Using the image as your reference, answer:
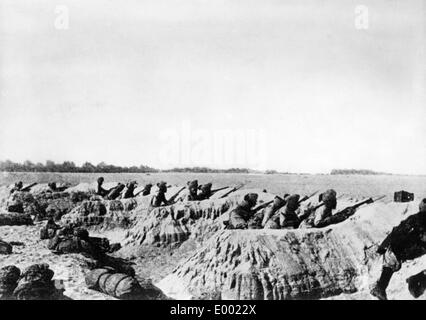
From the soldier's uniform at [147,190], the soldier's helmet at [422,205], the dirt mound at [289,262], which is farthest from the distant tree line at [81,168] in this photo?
the soldier's helmet at [422,205]

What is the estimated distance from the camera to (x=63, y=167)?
12.0 meters

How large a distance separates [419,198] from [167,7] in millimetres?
6681

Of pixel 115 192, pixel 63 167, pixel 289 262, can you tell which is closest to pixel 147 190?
pixel 115 192

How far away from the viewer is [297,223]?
11.5 m

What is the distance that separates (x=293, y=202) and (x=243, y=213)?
109 centimetres

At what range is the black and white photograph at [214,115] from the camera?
1157cm

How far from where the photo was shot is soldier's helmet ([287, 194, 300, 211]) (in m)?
11.6

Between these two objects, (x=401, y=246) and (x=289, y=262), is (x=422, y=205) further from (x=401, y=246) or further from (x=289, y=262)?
(x=289, y=262)

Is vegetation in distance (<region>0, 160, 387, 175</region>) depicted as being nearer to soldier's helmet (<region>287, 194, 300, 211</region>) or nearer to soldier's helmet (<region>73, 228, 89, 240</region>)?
soldier's helmet (<region>287, 194, 300, 211</region>)

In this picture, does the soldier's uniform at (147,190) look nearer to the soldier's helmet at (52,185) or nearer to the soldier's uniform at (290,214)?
the soldier's helmet at (52,185)

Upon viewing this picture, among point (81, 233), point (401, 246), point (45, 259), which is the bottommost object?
point (45, 259)

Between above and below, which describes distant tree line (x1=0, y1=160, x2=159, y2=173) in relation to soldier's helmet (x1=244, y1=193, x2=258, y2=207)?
above

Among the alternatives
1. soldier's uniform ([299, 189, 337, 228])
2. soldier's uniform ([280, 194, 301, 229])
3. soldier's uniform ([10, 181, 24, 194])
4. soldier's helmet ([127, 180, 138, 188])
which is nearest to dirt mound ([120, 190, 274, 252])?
soldier's uniform ([280, 194, 301, 229])

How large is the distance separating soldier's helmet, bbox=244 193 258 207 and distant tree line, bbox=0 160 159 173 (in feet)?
6.77
